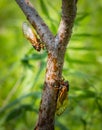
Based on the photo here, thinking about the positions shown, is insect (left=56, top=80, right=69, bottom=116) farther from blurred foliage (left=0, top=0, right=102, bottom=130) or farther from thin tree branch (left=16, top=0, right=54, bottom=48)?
blurred foliage (left=0, top=0, right=102, bottom=130)

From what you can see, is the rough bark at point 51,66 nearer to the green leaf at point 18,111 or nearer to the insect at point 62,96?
the insect at point 62,96

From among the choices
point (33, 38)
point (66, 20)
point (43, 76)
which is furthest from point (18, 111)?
point (66, 20)

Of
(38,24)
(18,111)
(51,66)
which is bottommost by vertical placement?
(18,111)

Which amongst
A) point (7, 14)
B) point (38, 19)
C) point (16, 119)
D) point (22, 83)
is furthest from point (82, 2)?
point (38, 19)

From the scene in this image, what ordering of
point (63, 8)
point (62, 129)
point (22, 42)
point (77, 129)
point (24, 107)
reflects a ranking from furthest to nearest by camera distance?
point (22, 42)
point (77, 129)
point (24, 107)
point (62, 129)
point (63, 8)

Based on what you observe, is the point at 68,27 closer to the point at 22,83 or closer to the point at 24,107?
the point at 24,107

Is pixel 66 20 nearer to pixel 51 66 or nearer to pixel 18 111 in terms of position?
pixel 51 66
